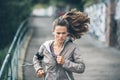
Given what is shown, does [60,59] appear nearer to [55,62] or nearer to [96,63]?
[55,62]

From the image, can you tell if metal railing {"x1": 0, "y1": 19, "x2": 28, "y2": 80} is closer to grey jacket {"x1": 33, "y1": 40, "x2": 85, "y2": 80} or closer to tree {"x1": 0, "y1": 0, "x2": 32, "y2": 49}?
grey jacket {"x1": 33, "y1": 40, "x2": 85, "y2": 80}

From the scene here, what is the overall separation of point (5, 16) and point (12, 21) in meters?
0.53

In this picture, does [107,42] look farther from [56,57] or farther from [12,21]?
[56,57]

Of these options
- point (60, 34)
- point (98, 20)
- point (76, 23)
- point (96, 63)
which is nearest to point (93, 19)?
point (98, 20)

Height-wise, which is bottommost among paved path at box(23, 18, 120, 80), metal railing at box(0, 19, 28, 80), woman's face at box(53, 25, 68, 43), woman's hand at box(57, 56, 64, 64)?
paved path at box(23, 18, 120, 80)

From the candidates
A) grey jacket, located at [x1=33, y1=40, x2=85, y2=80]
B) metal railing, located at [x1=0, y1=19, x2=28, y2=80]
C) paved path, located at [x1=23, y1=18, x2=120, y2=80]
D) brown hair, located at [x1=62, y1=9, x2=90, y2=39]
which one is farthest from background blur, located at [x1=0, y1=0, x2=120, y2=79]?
grey jacket, located at [x1=33, y1=40, x2=85, y2=80]

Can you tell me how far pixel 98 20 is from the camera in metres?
21.3

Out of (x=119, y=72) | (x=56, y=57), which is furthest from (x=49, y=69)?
(x=119, y=72)

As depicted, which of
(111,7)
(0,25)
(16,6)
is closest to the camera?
(111,7)

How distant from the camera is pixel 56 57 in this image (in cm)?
558

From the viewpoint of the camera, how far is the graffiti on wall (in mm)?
20094

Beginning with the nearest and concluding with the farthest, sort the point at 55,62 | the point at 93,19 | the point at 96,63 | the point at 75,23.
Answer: the point at 55,62 < the point at 75,23 < the point at 96,63 < the point at 93,19

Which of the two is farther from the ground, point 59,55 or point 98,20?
point 98,20

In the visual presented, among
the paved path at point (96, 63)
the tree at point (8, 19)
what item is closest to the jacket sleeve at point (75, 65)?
the paved path at point (96, 63)
